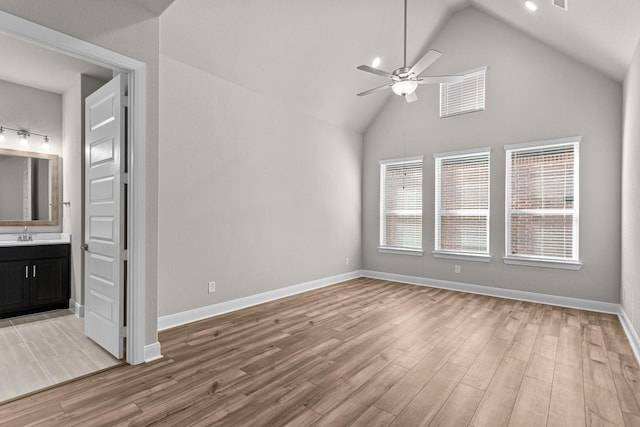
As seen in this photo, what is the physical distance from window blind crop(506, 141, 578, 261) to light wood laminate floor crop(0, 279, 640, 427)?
3.74ft

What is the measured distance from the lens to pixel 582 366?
9.41ft

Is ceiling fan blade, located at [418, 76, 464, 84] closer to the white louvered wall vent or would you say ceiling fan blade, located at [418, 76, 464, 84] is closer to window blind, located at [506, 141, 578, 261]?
the white louvered wall vent

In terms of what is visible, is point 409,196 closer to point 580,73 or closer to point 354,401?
point 580,73

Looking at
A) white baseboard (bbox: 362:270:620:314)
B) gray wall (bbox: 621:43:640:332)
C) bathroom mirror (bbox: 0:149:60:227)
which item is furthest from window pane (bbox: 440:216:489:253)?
bathroom mirror (bbox: 0:149:60:227)

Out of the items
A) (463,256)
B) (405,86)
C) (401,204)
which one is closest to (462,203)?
(463,256)

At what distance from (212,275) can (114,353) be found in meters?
1.40

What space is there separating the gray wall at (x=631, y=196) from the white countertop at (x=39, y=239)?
669 cm

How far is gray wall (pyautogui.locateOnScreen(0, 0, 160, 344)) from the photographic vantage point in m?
2.34

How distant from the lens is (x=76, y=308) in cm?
436

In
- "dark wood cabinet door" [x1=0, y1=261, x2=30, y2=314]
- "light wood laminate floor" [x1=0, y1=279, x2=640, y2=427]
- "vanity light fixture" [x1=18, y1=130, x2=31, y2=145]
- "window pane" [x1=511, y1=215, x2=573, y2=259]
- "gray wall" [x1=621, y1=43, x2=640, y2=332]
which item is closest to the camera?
"light wood laminate floor" [x1=0, y1=279, x2=640, y2=427]

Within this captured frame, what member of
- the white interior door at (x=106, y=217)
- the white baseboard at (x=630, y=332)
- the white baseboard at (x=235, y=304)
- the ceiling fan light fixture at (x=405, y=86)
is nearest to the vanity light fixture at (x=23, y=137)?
the white interior door at (x=106, y=217)

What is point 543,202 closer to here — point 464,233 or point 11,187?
point 464,233

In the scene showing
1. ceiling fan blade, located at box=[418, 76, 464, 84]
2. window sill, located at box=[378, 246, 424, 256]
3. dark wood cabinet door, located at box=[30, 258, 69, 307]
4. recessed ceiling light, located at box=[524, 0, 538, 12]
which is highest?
recessed ceiling light, located at box=[524, 0, 538, 12]

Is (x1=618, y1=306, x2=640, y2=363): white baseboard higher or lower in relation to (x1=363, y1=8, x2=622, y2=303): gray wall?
lower
